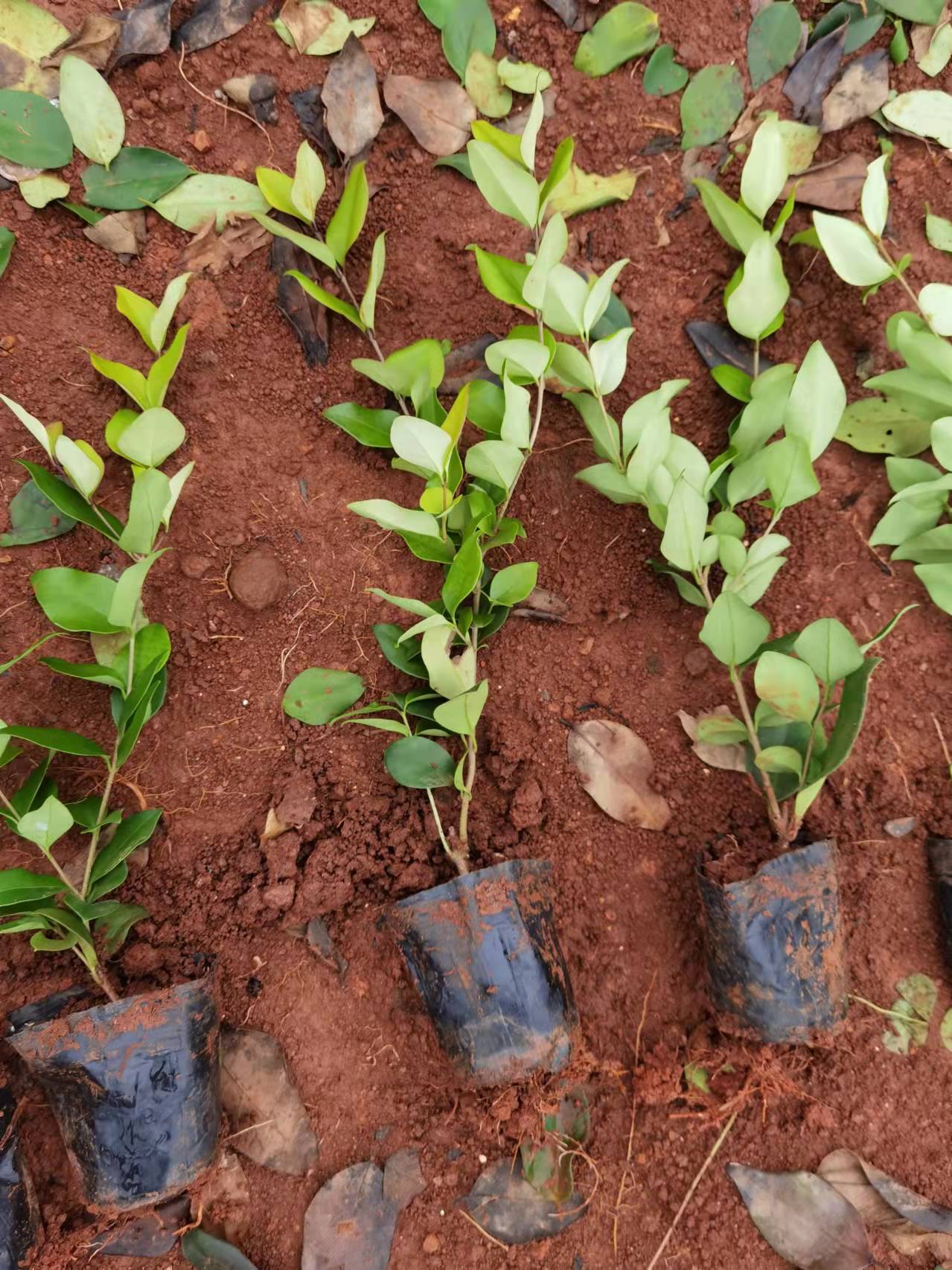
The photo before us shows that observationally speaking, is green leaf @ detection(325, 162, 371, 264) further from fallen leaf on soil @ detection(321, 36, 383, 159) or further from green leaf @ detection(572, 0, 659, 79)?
green leaf @ detection(572, 0, 659, 79)

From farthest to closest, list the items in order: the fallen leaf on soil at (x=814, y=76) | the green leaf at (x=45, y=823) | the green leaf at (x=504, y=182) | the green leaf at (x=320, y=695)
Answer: the fallen leaf on soil at (x=814, y=76) → the green leaf at (x=320, y=695) → the green leaf at (x=504, y=182) → the green leaf at (x=45, y=823)

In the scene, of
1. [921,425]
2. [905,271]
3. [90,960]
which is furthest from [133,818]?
[905,271]

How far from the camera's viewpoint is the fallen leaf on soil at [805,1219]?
1368 millimetres

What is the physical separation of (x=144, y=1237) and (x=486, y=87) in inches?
82.1

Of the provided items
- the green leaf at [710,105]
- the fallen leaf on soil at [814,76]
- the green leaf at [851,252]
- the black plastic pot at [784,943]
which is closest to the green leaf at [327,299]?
the green leaf at [710,105]

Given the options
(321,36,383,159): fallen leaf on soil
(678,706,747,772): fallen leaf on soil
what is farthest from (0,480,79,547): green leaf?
(678,706,747,772): fallen leaf on soil

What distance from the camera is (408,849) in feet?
4.67

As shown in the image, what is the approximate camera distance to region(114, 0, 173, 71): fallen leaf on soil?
146cm

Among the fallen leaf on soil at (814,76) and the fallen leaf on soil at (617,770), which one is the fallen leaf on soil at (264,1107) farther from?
the fallen leaf on soil at (814,76)

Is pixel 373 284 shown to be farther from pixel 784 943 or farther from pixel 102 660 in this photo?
pixel 784 943

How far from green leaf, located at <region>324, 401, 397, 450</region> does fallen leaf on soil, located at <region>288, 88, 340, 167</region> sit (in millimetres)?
486

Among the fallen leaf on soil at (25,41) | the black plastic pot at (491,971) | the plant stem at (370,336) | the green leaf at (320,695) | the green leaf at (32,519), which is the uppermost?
the fallen leaf on soil at (25,41)

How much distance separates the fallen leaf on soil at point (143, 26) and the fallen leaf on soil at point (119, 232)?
Answer: 271mm

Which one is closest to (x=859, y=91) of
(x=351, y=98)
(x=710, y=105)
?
(x=710, y=105)
